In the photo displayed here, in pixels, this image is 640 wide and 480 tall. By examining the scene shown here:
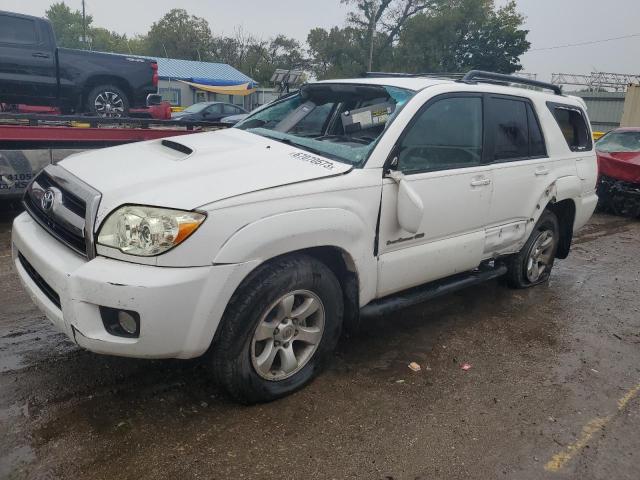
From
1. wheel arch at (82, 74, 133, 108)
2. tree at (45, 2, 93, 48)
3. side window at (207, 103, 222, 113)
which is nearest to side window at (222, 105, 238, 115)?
side window at (207, 103, 222, 113)

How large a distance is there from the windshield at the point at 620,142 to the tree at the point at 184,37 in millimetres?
52722

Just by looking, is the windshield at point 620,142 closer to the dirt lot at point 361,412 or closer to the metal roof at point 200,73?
the dirt lot at point 361,412

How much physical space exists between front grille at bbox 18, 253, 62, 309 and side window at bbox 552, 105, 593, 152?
4.12 metres

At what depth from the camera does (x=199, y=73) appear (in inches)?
1567

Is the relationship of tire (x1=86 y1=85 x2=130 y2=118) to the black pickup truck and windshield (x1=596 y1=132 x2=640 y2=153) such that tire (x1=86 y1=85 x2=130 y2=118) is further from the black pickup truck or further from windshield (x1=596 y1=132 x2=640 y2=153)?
windshield (x1=596 y1=132 x2=640 y2=153)

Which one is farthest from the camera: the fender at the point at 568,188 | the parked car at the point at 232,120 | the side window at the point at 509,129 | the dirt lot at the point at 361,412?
the parked car at the point at 232,120

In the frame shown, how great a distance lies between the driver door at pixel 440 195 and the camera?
126 inches

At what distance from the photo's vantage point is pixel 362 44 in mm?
44188

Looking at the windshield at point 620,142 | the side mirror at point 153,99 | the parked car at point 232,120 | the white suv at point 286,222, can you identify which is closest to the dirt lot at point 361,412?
the white suv at point 286,222

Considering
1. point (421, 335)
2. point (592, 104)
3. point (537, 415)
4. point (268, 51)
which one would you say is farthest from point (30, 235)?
point (268, 51)

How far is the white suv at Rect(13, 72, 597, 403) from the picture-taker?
2.37 m

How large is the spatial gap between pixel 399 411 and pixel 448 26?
141 feet

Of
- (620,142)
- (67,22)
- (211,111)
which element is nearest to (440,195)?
(620,142)

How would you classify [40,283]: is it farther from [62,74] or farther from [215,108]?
[215,108]
